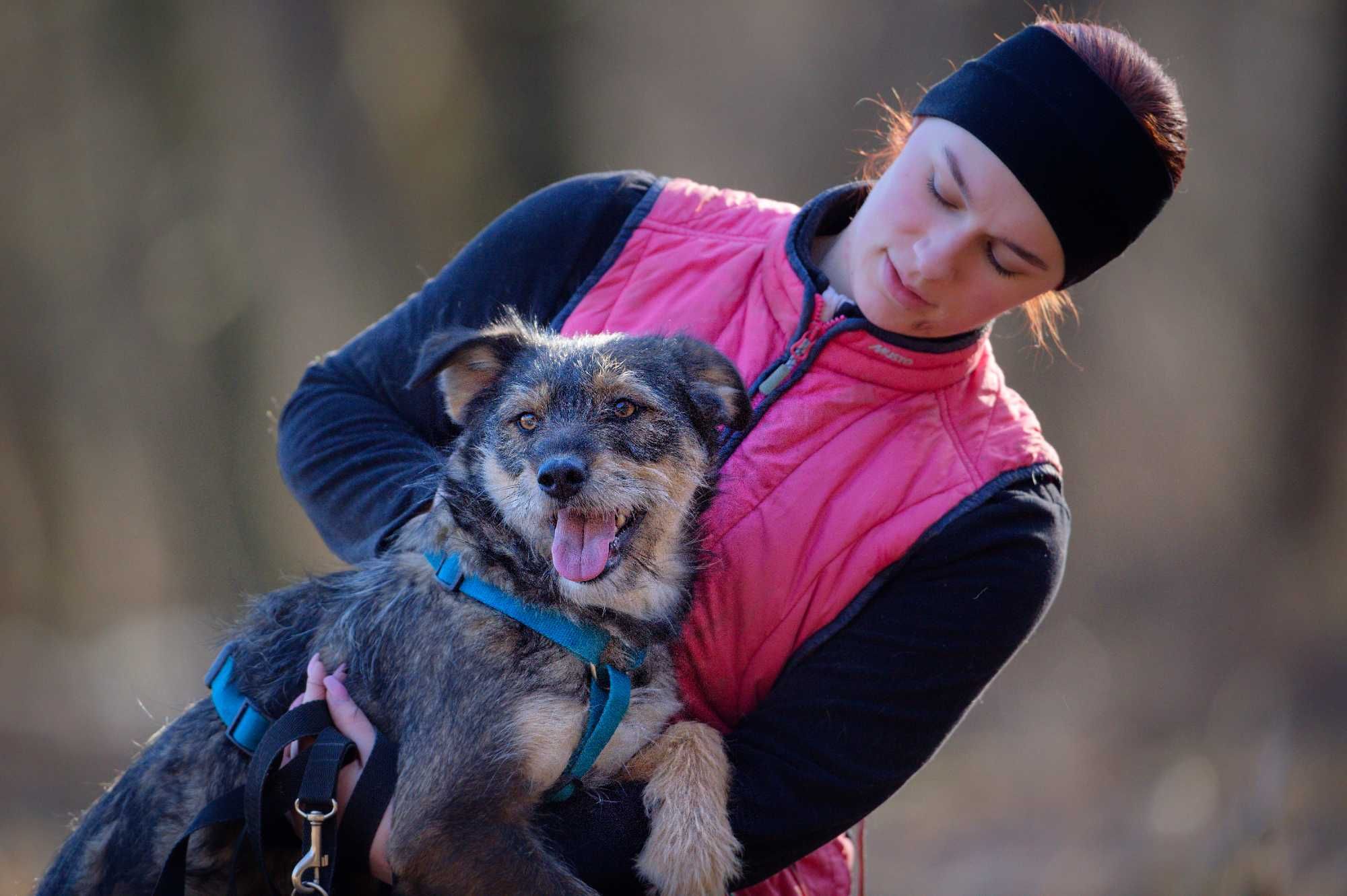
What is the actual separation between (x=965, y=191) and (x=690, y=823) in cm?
178

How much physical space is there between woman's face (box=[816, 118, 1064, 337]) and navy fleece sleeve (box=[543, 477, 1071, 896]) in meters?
0.53

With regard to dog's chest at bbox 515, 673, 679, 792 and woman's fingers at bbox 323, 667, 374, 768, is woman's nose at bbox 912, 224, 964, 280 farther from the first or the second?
woman's fingers at bbox 323, 667, 374, 768

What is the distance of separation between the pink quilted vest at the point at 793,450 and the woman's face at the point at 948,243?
119 mm

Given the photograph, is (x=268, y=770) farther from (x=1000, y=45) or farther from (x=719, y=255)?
(x=1000, y=45)

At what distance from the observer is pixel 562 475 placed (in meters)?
2.72

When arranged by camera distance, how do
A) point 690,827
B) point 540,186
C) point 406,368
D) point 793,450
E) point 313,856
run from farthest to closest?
Result: point 540,186 < point 406,368 < point 793,450 < point 690,827 < point 313,856

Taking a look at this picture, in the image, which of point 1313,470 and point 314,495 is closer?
point 314,495

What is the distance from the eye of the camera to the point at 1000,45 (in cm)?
290

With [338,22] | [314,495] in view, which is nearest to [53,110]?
[338,22]

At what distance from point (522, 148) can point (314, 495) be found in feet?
19.0

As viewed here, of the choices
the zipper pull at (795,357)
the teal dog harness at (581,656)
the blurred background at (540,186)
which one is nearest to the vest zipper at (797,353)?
the zipper pull at (795,357)

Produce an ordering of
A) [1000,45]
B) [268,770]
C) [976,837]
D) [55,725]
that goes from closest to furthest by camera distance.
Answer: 1. [268,770]
2. [1000,45]
3. [976,837]
4. [55,725]

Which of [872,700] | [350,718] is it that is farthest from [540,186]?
[872,700]

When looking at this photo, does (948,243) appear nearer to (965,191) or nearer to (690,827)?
(965,191)
